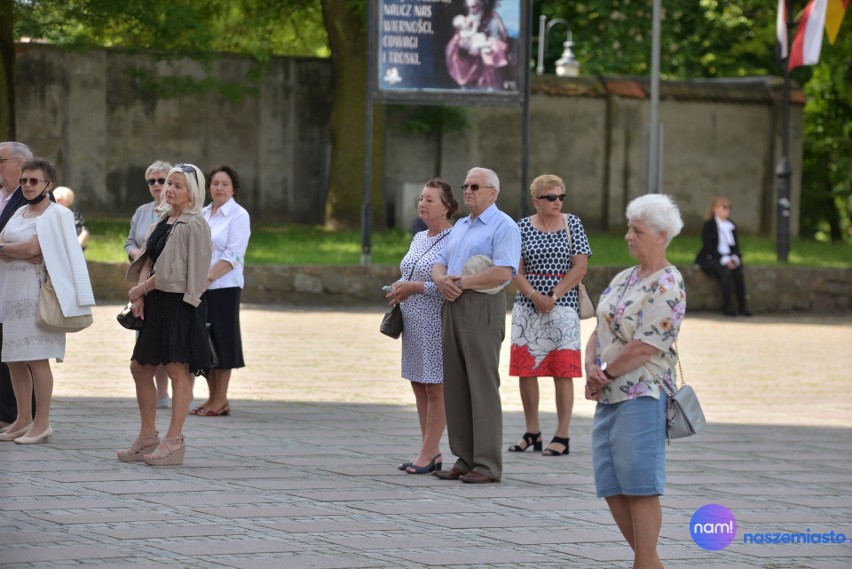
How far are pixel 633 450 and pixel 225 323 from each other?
599cm

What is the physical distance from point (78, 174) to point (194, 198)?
21127 millimetres

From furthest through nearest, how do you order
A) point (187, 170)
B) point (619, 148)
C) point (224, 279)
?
point (619, 148), point (224, 279), point (187, 170)

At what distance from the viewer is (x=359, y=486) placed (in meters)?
8.92

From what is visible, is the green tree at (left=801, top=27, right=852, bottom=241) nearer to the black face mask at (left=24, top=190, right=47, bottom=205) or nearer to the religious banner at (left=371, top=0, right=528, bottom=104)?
the religious banner at (left=371, top=0, right=528, bottom=104)

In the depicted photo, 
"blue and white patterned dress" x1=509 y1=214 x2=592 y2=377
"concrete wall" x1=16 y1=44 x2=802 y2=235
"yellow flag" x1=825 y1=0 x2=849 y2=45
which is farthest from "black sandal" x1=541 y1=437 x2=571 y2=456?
"concrete wall" x1=16 y1=44 x2=802 y2=235

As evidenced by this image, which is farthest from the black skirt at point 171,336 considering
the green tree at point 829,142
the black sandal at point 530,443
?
the green tree at point 829,142

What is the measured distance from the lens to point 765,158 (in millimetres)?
33250

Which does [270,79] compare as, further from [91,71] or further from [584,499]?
[584,499]

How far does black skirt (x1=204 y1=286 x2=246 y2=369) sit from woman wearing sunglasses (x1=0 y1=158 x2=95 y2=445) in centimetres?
186

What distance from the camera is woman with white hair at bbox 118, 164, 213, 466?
9.25m

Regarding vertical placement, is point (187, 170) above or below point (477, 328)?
above

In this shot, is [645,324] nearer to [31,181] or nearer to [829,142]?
[31,181]

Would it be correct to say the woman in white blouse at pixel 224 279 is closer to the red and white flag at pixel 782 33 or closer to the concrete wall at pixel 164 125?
the concrete wall at pixel 164 125

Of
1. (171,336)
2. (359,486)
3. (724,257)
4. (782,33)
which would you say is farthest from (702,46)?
(359,486)
